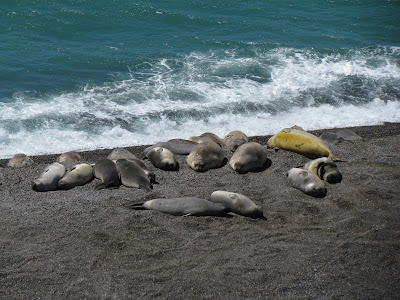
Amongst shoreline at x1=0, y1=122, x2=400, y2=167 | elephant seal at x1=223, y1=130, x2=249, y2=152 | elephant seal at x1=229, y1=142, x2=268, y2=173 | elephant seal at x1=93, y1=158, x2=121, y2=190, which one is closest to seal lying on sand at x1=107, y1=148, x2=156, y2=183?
elephant seal at x1=93, y1=158, x2=121, y2=190

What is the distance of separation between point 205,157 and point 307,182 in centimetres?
189

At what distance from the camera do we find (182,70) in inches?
615

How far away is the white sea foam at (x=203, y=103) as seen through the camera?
1159 cm

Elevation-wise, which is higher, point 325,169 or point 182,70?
point 325,169

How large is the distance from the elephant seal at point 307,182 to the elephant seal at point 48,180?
387 cm

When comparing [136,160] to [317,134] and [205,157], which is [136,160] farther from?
[317,134]

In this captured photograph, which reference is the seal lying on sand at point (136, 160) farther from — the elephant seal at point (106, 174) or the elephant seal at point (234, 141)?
the elephant seal at point (234, 141)

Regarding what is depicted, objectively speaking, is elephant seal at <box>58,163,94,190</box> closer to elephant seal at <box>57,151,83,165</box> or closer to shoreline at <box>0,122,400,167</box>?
elephant seal at <box>57,151,83,165</box>

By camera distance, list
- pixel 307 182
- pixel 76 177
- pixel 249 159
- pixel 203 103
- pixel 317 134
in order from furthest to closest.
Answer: pixel 203 103 < pixel 317 134 < pixel 249 159 < pixel 76 177 < pixel 307 182

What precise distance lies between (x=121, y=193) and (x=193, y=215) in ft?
4.43

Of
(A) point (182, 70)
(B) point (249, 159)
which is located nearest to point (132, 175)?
(B) point (249, 159)

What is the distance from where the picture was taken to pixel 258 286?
218 inches

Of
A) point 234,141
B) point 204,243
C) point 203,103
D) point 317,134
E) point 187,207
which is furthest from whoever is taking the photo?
point 203,103

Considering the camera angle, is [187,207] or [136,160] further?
[136,160]
